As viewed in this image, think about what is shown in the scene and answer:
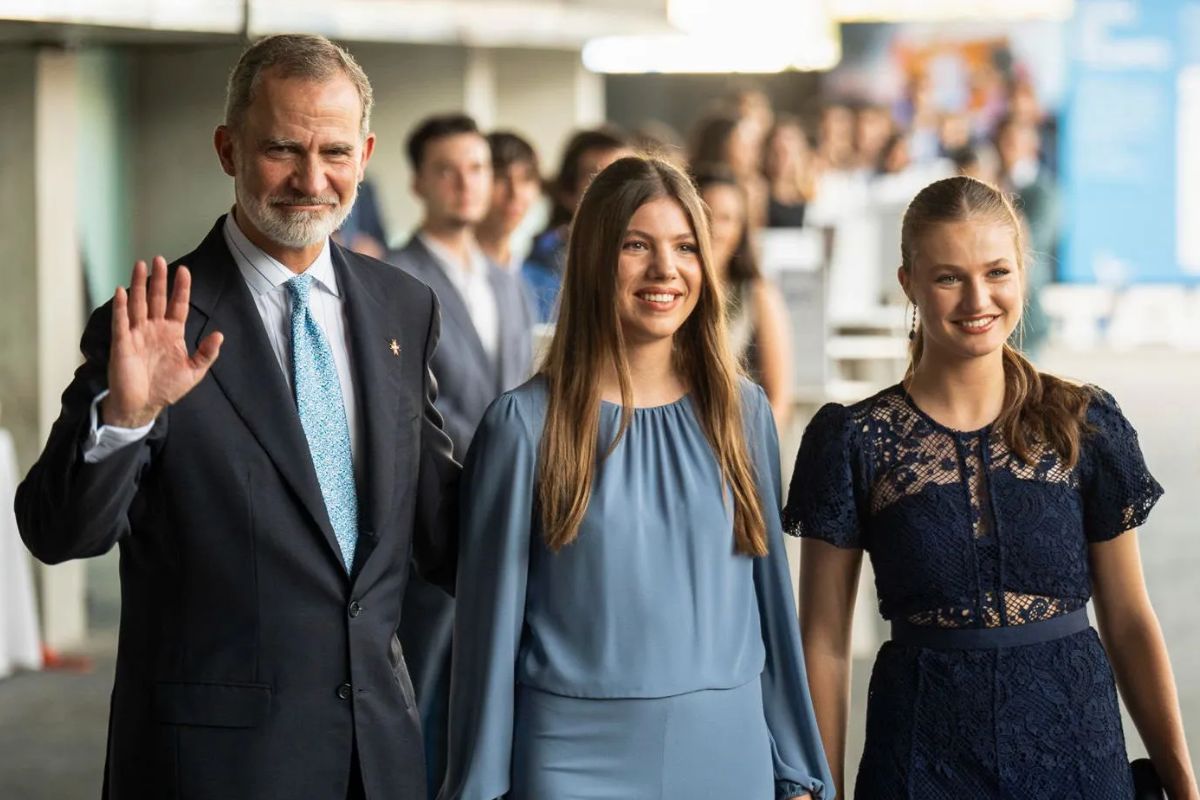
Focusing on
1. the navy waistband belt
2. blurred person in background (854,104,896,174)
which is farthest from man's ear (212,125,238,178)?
blurred person in background (854,104,896,174)

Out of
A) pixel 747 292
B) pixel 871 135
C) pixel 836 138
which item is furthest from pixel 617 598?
pixel 871 135

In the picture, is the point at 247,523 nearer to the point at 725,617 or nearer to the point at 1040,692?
the point at 725,617

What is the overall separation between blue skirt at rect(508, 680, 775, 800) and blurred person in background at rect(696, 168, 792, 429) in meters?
2.83

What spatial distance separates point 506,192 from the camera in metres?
5.73

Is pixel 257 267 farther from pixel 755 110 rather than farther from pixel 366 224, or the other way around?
pixel 755 110

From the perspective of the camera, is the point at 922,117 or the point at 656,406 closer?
the point at 656,406

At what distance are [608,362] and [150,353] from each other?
2.19 feet

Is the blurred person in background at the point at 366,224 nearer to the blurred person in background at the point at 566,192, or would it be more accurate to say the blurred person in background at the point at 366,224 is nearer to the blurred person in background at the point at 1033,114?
the blurred person in background at the point at 566,192

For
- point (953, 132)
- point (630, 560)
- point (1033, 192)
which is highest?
point (953, 132)

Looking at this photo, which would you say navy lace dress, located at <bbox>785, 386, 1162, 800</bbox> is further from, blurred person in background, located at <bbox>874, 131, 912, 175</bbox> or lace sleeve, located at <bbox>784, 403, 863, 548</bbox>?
blurred person in background, located at <bbox>874, 131, 912, 175</bbox>

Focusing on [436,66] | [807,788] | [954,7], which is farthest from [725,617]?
[954,7]

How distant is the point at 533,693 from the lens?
2240mm

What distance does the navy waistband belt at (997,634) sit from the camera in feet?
7.48

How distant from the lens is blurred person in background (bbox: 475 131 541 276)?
558 cm
